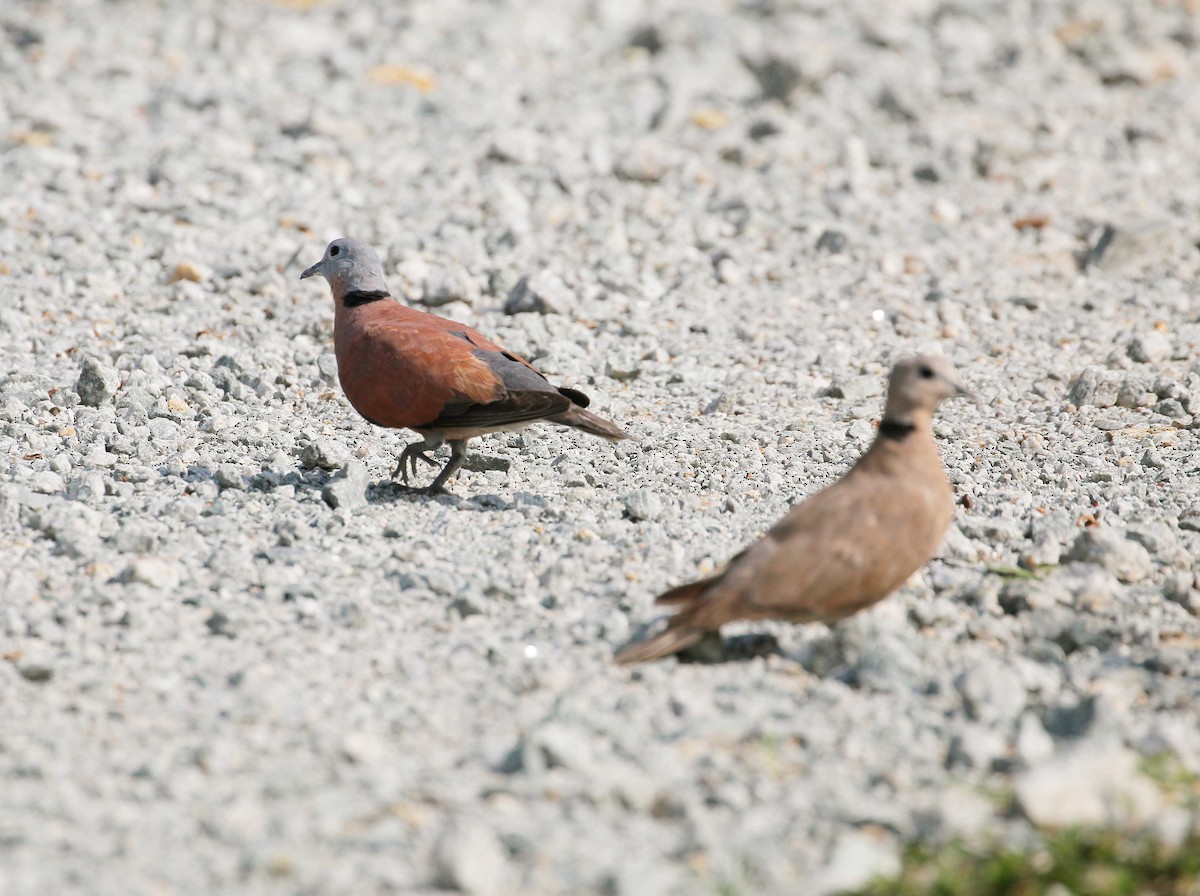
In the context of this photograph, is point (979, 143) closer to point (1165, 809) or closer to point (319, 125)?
point (319, 125)

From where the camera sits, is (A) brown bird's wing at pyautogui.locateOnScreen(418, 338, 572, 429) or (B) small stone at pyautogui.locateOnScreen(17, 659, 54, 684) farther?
(A) brown bird's wing at pyautogui.locateOnScreen(418, 338, 572, 429)

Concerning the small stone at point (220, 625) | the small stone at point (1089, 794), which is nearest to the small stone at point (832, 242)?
the small stone at point (220, 625)

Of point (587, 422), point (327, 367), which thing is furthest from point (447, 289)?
point (587, 422)

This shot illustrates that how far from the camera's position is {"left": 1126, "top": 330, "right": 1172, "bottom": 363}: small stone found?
768 centimetres

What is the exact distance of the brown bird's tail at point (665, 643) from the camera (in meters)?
4.34

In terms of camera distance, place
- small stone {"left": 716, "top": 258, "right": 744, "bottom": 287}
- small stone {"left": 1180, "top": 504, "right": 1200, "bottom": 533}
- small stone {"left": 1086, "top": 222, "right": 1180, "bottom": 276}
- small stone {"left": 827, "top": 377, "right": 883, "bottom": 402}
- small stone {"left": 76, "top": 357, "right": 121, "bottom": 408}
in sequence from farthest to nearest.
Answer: small stone {"left": 1086, "top": 222, "right": 1180, "bottom": 276} → small stone {"left": 716, "top": 258, "right": 744, "bottom": 287} → small stone {"left": 827, "top": 377, "right": 883, "bottom": 402} → small stone {"left": 76, "top": 357, "right": 121, "bottom": 408} → small stone {"left": 1180, "top": 504, "right": 1200, "bottom": 533}

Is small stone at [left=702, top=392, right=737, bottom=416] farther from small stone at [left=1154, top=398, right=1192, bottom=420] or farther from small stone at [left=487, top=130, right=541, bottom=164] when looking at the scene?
small stone at [left=487, top=130, right=541, bottom=164]

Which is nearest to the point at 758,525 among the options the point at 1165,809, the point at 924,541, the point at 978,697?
the point at 924,541

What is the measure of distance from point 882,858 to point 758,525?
2.33 m

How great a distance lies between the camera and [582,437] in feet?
22.4

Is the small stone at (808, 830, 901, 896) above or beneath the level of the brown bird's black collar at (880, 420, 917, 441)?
beneath

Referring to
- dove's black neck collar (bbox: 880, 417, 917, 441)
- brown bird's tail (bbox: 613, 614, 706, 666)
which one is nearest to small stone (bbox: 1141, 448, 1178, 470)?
dove's black neck collar (bbox: 880, 417, 917, 441)

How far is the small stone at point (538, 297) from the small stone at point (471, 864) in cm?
493

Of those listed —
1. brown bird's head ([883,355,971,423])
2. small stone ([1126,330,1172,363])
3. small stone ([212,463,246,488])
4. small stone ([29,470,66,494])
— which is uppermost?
brown bird's head ([883,355,971,423])
